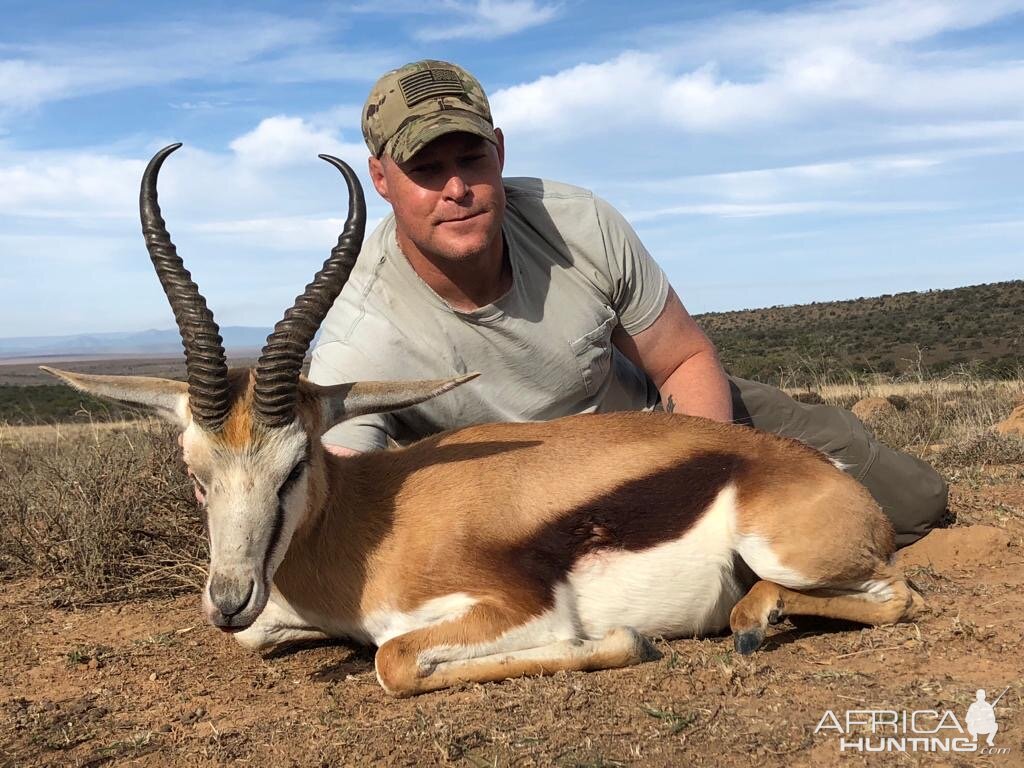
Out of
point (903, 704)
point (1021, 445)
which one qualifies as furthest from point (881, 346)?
point (903, 704)

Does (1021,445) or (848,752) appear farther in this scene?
(1021,445)

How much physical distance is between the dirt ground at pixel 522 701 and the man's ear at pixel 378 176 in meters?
3.04

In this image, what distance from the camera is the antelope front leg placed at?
4.57m

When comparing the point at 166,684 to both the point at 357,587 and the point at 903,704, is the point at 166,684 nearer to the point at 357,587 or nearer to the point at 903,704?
the point at 357,587

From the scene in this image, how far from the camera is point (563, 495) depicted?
509cm

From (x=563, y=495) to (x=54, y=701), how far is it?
2.72 m

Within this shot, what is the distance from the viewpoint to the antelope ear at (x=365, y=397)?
4969mm

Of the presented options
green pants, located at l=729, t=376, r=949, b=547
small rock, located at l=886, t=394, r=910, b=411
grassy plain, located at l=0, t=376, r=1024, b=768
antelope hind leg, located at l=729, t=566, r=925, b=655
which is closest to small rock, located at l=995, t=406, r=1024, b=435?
small rock, located at l=886, t=394, r=910, b=411

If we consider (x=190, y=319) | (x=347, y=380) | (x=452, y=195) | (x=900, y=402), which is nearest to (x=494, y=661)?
(x=190, y=319)

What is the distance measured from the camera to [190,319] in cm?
482

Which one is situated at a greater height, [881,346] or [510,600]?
[510,600]

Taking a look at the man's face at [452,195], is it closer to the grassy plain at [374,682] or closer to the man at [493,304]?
the man at [493,304]

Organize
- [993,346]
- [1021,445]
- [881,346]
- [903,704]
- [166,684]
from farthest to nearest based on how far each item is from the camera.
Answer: [881,346] < [993,346] < [1021,445] < [166,684] < [903,704]

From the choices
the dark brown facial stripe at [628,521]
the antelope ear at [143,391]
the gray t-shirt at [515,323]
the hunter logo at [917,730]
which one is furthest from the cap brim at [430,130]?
the hunter logo at [917,730]
